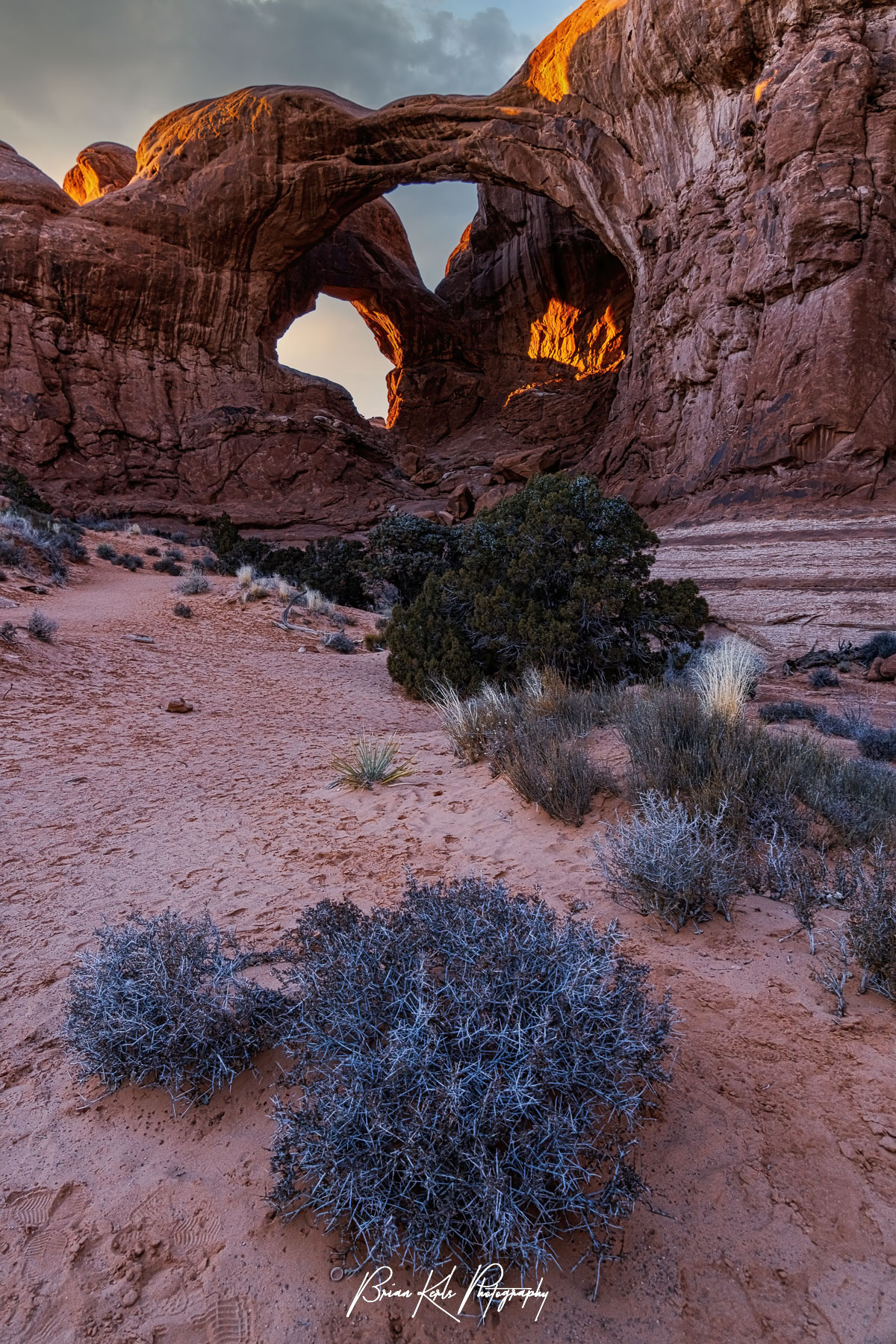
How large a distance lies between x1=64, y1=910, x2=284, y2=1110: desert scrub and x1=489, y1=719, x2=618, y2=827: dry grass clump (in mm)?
2280

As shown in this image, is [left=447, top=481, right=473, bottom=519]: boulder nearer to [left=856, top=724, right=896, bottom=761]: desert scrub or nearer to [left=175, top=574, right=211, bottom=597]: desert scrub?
[left=175, top=574, right=211, bottom=597]: desert scrub

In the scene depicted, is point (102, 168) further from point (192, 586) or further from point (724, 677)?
point (724, 677)

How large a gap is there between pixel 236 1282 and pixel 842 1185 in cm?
161

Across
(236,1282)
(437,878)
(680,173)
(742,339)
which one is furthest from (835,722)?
(680,173)

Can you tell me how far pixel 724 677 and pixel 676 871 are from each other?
3.05 meters

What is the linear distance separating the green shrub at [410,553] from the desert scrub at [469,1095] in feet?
Answer: 40.4

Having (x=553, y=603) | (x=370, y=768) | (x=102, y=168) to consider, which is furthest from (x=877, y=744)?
(x=102, y=168)

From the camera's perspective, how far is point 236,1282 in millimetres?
1555

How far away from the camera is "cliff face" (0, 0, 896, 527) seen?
56.2 feet

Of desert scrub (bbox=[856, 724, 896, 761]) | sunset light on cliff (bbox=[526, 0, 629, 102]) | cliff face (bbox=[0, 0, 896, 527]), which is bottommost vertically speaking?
desert scrub (bbox=[856, 724, 896, 761])

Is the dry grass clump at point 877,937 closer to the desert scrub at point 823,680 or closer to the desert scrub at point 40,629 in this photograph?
the desert scrub at point 823,680

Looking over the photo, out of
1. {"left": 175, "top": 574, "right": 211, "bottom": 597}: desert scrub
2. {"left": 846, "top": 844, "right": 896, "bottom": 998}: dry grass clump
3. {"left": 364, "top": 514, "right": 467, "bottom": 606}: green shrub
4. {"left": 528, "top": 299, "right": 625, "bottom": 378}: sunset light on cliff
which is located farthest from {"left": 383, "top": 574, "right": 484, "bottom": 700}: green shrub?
{"left": 528, "top": 299, "right": 625, "bottom": 378}: sunset light on cliff

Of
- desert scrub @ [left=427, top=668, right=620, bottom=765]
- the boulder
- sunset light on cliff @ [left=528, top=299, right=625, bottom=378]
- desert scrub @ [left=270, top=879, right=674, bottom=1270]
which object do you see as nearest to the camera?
desert scrub @ [left=270, top=879, right=674, bottom=1270]

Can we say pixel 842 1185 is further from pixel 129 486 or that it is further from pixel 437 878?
pixel 129 486
